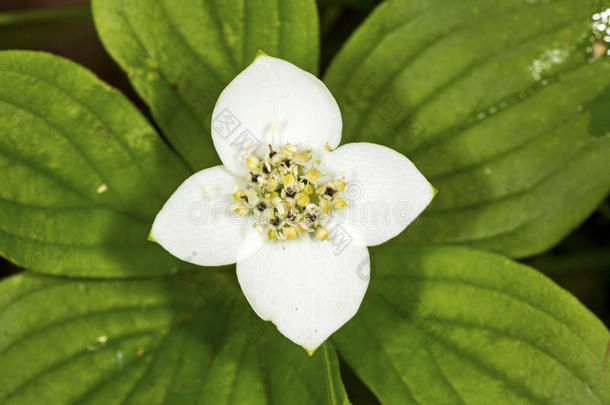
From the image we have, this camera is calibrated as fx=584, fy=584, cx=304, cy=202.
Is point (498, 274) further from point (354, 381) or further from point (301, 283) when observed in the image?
point (354, 381)

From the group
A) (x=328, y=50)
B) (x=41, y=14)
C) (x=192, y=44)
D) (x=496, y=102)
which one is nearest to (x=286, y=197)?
(x=192, y=44)

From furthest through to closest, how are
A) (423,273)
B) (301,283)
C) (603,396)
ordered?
(423,273)
(603,396)
(301,283)

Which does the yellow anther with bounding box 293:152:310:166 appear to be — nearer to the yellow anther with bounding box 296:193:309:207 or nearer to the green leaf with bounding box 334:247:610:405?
the yellow anther with bounding box 296:193:309:207

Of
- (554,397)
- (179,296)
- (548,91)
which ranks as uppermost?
(548,91)

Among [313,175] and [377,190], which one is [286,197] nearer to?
[313,175]

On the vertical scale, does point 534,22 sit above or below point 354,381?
above

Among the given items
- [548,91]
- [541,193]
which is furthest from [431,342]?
[548,91]

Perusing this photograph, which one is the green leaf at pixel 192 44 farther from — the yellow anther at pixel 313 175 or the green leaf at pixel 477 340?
the green leaf at pixel 477 340
